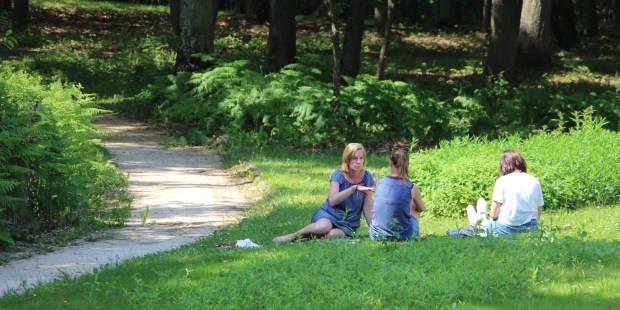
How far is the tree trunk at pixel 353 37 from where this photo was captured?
24.7 meters

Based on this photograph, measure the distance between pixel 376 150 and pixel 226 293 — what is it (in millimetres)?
12304

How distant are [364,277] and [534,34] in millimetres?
21180

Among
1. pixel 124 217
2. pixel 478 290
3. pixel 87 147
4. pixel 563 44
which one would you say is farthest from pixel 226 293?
pixel 563 44

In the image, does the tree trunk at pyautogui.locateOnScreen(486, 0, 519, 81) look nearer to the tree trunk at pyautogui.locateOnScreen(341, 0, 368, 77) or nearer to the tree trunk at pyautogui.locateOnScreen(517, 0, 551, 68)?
the tree trunk at pyautogui.locateOnScreen(517, 0, 551, 68)

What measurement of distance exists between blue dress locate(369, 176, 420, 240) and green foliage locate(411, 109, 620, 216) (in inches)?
110

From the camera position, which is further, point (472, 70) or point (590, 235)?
point (472, 70)

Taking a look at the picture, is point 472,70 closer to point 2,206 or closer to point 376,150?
point 376,150

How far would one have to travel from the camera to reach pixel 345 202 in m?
10.1

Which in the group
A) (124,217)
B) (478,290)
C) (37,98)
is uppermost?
(37,98)

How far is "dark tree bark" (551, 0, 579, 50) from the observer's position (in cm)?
3362

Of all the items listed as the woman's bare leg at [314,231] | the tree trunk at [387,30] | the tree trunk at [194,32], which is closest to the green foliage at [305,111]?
the tree trunk at [194,32]

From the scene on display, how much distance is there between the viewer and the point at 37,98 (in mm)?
12469

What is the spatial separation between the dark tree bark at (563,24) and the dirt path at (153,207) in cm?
1832

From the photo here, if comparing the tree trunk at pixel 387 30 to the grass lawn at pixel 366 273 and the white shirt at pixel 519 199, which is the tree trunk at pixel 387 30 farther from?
the white shirt at pixel 519 199
